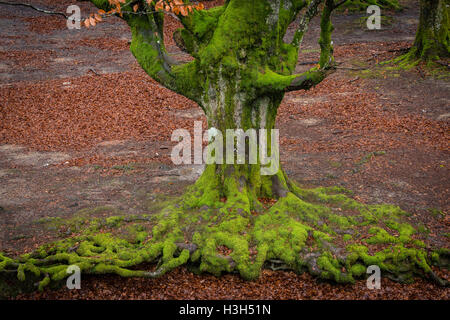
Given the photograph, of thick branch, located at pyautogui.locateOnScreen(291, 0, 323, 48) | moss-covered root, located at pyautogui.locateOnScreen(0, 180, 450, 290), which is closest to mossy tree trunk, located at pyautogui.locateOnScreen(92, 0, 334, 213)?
thick branch, located at pyautogui.locateOnScreen(291, 0, 323, 48)

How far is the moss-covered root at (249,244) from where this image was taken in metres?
6.71

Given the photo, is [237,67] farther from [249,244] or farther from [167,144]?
[167,144]

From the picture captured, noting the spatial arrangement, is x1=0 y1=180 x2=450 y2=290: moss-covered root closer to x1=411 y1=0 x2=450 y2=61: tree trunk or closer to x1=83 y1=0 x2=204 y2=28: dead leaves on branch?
x1=83 y1=0 x2=204 y2=28: dead leaves on branch

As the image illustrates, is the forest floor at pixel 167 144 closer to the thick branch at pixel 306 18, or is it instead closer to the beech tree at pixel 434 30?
the beech tree at pixel 434 30

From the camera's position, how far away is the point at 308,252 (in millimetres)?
7078

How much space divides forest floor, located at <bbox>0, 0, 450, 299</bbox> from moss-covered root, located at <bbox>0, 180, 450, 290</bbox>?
0.91 ft

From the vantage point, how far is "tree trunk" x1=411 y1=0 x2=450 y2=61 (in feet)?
55.5

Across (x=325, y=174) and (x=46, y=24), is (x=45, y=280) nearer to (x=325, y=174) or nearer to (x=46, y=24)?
(x=325, y=174)

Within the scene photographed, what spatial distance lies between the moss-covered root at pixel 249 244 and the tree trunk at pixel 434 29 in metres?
11.8

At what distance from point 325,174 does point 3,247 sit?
283 inches

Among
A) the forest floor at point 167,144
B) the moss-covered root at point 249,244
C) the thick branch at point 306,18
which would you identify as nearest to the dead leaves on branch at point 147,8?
the thick branch at point 306,18

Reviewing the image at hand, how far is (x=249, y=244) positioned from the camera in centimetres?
729

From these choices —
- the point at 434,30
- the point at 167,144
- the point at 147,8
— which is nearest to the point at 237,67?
the point at 147,8
